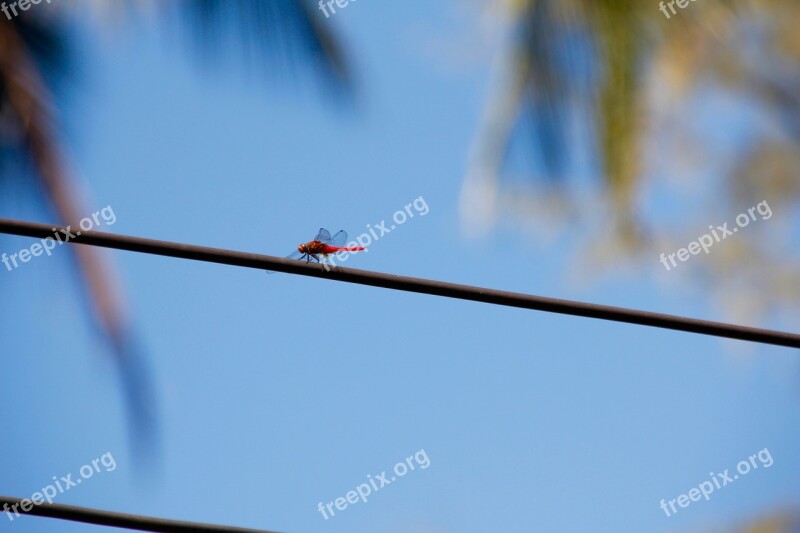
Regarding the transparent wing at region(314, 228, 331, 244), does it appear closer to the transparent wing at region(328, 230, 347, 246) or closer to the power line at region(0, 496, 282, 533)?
the transparent wing at region(328, 230, 347, 246)

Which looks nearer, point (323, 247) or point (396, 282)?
point (396, 282)

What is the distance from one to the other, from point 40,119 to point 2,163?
23 centimetres

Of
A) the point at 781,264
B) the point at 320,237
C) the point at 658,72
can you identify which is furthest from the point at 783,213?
the point at 320,237

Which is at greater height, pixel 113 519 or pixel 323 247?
pixel 323 247

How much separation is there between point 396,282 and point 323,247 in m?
0.78

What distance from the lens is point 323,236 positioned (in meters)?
3.11

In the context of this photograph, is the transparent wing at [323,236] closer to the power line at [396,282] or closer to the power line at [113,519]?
the power line at [396,282]

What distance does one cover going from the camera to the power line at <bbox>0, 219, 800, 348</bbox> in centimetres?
227

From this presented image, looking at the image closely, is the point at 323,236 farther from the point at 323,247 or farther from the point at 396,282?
the point at 396,282

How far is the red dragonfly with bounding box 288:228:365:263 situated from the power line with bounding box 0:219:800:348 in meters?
0.61

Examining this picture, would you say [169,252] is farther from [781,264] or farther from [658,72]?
[781,264]

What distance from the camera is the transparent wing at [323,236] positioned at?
10.1ft

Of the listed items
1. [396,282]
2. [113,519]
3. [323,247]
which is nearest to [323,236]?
[323,247]

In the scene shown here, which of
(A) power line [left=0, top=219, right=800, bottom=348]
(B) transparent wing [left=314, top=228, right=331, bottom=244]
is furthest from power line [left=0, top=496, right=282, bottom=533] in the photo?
(B) transparent wing [left=314, top=228, right=331, bottom=244]
